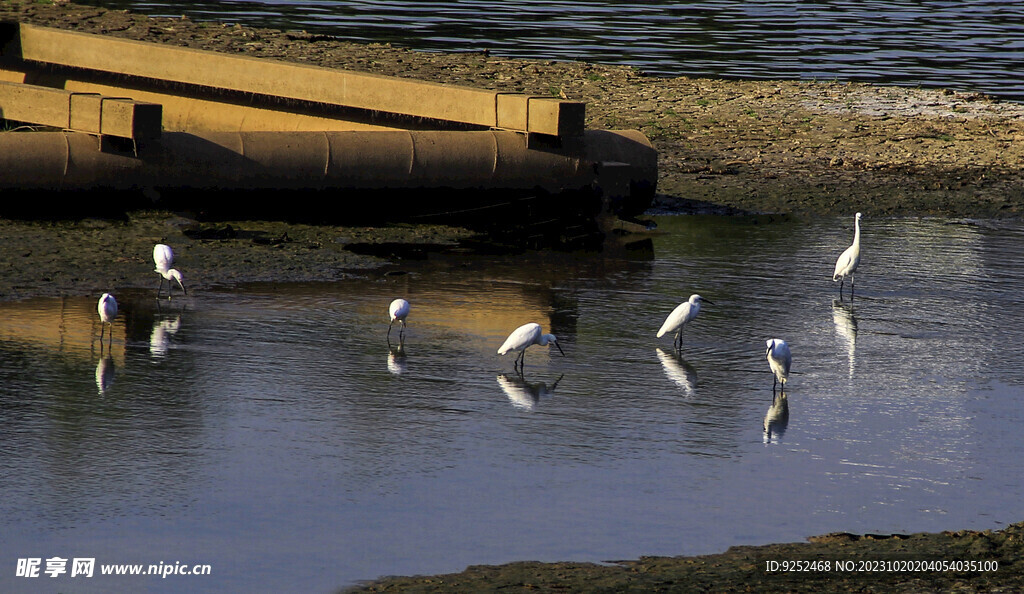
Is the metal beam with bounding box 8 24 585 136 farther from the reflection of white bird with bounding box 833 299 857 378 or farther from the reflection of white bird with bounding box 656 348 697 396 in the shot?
the reflection of white bird with bounding box 656 348 697 396

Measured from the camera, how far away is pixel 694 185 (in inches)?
710

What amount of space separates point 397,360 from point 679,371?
6.83ft

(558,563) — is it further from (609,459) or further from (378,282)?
(378,282)

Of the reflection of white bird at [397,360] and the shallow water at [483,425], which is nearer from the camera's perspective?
the shallow water at [483,425]

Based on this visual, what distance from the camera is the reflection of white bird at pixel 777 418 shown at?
8680 millimetres

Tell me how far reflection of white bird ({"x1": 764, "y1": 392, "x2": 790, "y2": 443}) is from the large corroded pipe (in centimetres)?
668

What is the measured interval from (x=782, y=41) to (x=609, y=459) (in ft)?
89.3

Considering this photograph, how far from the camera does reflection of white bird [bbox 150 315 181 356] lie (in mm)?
10156

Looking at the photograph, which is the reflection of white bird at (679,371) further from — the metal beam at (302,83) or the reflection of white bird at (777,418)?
the metal beam at (302,83)

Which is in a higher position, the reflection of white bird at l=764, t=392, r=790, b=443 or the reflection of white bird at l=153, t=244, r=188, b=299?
the reflection of white bird at l=153, t=244, r=188, b=299

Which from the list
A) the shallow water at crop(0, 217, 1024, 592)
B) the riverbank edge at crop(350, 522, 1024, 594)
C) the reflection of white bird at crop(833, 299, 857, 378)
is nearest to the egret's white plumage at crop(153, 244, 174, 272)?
the shallow water at crop(0, 217, 1024, 592)

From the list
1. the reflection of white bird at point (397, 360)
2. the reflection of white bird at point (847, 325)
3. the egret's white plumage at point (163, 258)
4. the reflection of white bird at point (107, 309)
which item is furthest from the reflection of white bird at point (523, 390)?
the egret's white plumage at point (163, 258)

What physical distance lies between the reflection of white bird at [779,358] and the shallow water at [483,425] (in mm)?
207

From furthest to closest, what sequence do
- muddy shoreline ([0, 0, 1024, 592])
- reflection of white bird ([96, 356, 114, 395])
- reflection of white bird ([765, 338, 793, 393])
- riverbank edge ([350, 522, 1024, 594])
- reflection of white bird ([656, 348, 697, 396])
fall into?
reflection of white bird ([656, 348, 697, 396]), reflection of white bird ([765, 338, 793, 393]), reflection of white bird ([96, 356, 114, 395]), muddy shoreline ([0, 0, 1024, 592]), riverbank edge ([350, 522, 1024, 594])
